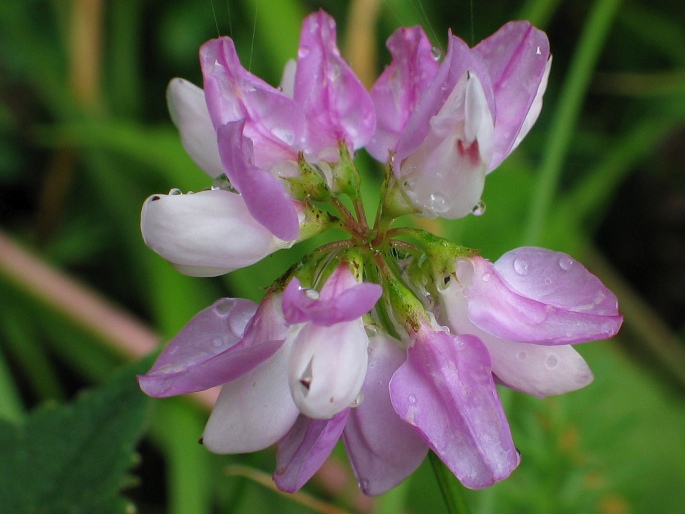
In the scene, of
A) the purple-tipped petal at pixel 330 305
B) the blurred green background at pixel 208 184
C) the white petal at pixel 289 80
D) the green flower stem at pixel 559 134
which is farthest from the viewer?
the blurred green background at pixel 208 184

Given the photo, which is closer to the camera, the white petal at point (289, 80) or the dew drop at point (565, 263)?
the dew drop at point (565, 263)

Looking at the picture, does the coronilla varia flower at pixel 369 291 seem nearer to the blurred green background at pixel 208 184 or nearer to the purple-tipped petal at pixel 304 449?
the purple-tipped petal at pixel 304 449

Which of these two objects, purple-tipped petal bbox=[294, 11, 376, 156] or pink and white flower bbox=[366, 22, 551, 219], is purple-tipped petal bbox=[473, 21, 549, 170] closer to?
pink and white flower bbox=[366, 22, 551, 219]

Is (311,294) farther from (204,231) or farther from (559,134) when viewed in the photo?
(559,134)

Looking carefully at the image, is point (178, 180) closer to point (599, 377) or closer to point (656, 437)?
point (599, 377)

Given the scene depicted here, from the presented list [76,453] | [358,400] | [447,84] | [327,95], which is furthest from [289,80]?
[76,453]

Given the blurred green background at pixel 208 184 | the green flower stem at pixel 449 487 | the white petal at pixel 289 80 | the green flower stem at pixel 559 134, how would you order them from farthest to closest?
1. the blurred green background at pixel 208 184
2. the green flower stem at pixel 559 134
3. the white petal at pixel 289 80
4. the green flower stem at pixel 449 487

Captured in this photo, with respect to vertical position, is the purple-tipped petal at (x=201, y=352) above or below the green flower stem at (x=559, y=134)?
above

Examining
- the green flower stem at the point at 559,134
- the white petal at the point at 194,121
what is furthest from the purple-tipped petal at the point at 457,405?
the green flower stem at the point at 559,134
